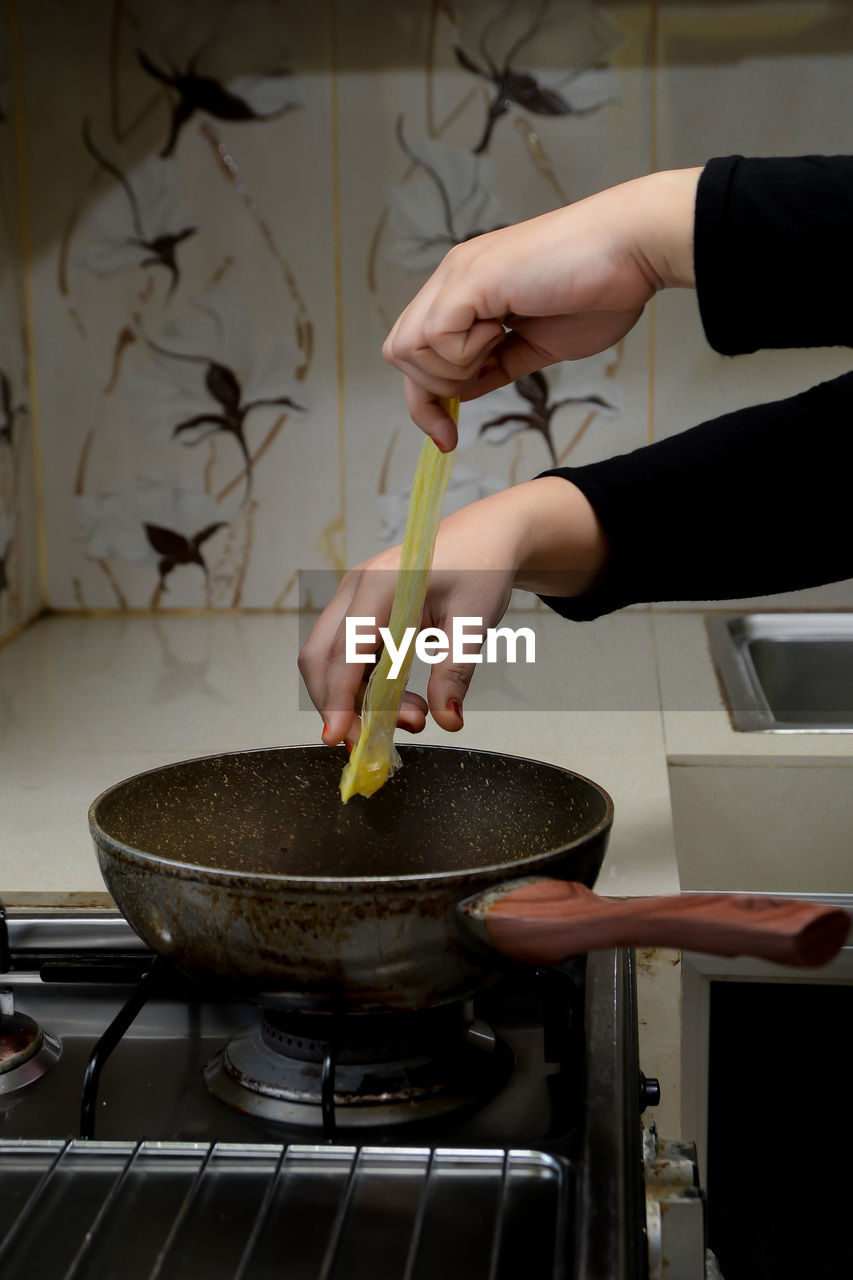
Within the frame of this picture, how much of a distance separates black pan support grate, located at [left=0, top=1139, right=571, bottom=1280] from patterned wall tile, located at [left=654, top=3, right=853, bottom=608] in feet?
4.06

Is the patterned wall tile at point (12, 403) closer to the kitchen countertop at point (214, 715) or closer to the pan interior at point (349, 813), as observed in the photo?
the kitchen countertop at point (214, 715)

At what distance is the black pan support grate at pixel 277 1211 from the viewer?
425 mm

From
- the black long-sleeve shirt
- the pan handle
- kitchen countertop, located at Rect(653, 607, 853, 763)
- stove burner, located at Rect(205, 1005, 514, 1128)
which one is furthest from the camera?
kitchen countertop, located at Rect(653, 607, 853, 763)

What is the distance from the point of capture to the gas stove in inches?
16.9

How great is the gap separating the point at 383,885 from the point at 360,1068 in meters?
0.12

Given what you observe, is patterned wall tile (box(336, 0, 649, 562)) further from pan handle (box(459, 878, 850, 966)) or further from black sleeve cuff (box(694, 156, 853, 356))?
pan handle (box(459, 878, 850, 966))

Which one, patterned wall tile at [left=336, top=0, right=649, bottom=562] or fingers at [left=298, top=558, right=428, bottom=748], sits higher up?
patterned wall tile at [left=336, top=0, right=649, bottom=562]

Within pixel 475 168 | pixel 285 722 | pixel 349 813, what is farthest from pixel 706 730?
pixel 475 168

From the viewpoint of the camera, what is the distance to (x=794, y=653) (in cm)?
151

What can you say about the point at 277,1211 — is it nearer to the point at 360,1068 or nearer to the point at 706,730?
the point at 360,1068

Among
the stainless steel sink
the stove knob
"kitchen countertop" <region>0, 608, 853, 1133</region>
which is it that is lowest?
the stainless steel sink

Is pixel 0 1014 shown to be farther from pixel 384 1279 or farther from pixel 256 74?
pixel 256 74

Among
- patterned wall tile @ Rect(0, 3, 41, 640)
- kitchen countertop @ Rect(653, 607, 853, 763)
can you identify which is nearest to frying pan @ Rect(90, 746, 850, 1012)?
kitchen countertop @ Rect(653, 607, 853, 763)

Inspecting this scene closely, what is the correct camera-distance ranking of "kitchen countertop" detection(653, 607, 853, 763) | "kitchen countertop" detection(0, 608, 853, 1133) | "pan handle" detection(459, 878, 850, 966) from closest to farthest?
"pan handle" detection(459, 878, 850, 966)
"kitchen countertop" detection(0, 608, 853, 1133)
"kitchen countertop" detection(653, 607, 853, 763)
